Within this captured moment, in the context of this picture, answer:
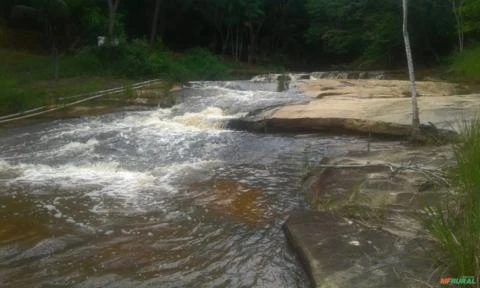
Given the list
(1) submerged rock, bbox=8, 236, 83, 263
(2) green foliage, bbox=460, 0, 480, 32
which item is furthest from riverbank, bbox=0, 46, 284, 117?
(2) green foliage, bbox=460, 0, 480, 32

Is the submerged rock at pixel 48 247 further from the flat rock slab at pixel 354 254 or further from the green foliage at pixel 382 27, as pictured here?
the green foliage at pixel 382 27

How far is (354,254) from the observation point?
13.6 ft

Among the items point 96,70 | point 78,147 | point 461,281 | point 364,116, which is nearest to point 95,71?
point 96,70

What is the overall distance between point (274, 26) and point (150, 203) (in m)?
32.3

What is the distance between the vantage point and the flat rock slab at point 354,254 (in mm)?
3648

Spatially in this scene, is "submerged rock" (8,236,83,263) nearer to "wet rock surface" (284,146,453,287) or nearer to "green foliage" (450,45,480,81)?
"wet rock surface" (284,146,453,287)

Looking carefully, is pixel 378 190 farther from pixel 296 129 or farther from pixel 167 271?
pixel 296 129

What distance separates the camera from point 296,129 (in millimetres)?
10312

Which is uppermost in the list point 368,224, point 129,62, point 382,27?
point 382,27

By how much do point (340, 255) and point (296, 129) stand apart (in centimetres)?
626

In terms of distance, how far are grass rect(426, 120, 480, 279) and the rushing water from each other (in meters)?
1.18

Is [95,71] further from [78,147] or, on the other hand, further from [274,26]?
[274,26]

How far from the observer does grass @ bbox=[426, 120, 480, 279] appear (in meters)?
3.01

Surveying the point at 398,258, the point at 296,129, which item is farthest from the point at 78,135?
the point at 398,258
